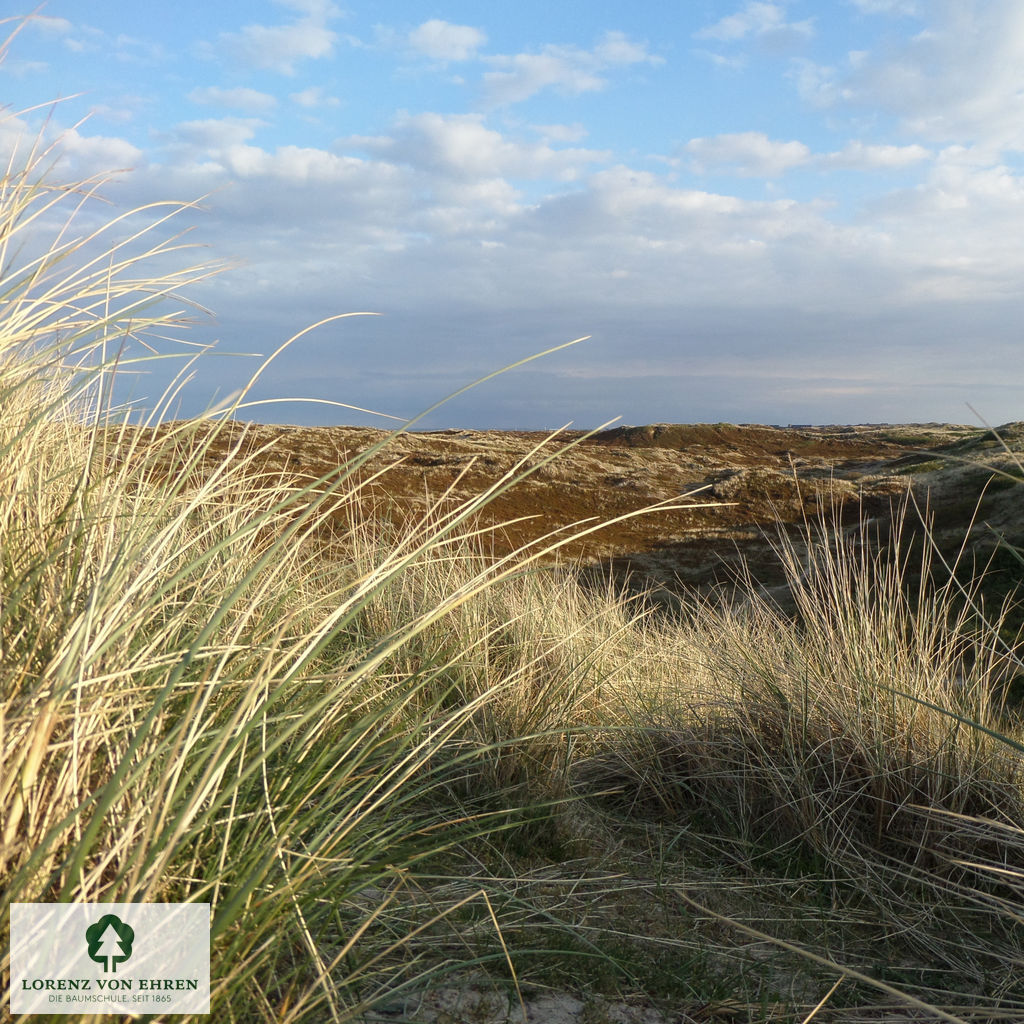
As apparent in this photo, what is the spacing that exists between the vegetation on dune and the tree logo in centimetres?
4

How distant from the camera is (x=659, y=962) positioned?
175 centimetres

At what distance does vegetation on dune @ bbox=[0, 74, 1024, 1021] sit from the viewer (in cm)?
112

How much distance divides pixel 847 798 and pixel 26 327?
292cm

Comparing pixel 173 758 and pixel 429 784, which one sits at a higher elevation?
pixel 173 758

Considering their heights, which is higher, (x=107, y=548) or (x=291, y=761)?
(x=107, y=548)

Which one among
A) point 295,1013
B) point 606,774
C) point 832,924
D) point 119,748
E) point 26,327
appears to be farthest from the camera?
point 606,774

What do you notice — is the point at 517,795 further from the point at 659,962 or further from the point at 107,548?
the point at 107,548

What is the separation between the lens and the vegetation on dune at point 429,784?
3.67ft

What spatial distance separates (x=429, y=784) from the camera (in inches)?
71.8

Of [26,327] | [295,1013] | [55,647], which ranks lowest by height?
[295,1013]

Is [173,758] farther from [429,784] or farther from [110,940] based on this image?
[429,784]

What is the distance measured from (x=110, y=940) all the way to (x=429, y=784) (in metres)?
0.88

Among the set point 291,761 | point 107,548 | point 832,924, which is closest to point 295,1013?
point 291,761

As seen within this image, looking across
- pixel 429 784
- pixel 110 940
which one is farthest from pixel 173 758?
pixel 429 784
